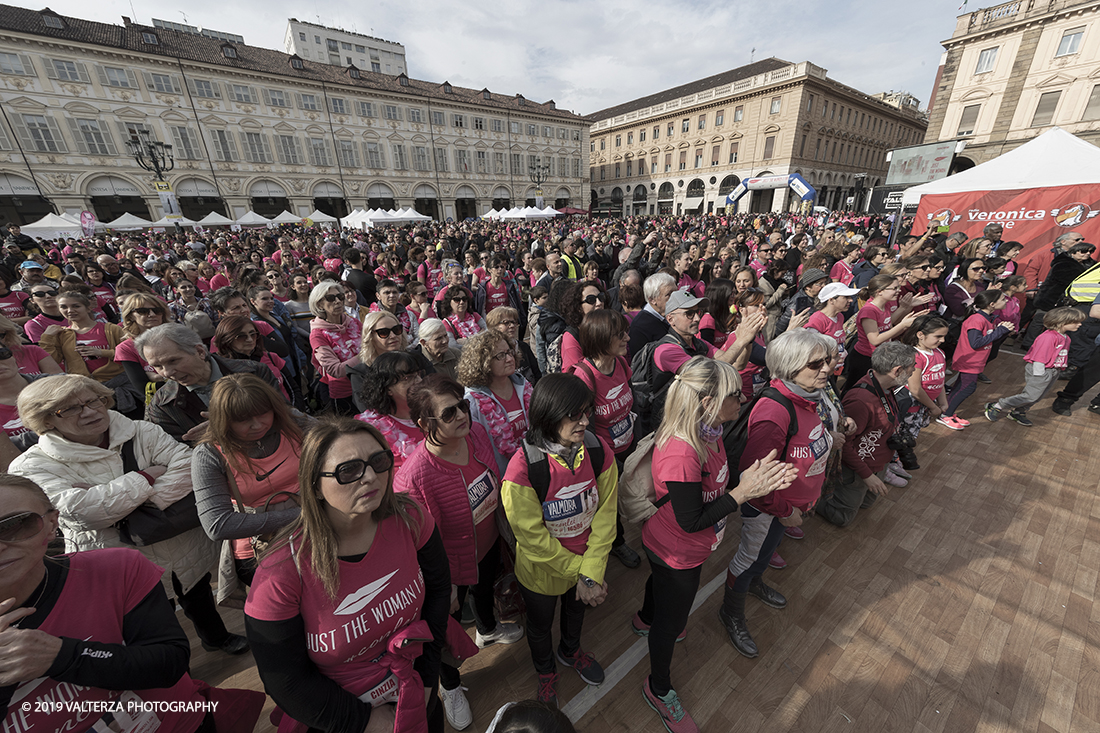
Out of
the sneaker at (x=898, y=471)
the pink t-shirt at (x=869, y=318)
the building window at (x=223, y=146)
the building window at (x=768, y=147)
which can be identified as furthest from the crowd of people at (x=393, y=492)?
the building window at (x=768, y=147)

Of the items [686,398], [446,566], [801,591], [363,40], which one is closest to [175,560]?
[446,566]

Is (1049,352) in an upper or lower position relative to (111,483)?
lower

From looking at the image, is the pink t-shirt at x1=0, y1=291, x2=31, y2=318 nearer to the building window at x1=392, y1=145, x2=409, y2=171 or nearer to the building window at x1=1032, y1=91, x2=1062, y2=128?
the building window at x1=392, y1=145, x2=409, y2=171

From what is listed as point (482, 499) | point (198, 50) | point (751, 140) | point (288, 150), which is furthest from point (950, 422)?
point (198, 50)

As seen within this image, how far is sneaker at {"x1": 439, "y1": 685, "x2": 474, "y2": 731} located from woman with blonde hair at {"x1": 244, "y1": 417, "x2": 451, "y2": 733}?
71 centimetres

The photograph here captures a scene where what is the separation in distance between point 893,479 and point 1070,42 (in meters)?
A: 35.8

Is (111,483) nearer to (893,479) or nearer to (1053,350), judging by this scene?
(893,479)

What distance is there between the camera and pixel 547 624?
2109mm

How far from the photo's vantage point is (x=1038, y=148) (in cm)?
839

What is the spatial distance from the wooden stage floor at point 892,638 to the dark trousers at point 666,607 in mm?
424

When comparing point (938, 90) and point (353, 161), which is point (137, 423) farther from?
point (938, 90)

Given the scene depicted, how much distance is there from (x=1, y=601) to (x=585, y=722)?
8.17ft

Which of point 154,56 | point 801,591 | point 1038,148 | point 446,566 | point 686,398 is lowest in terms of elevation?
point 801,591

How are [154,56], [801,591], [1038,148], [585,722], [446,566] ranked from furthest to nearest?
[154,56]
[1038,148]
[801,591]
[585,722]
[446,566]
